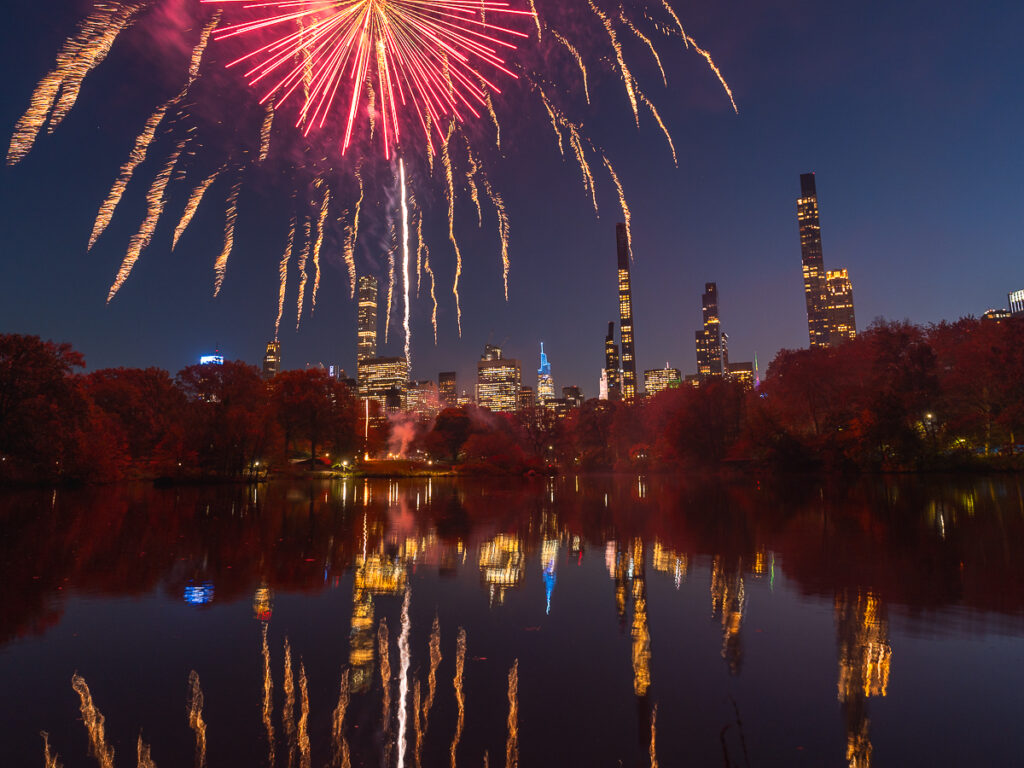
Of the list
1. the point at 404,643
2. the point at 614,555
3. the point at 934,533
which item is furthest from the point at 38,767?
the point at 934,533

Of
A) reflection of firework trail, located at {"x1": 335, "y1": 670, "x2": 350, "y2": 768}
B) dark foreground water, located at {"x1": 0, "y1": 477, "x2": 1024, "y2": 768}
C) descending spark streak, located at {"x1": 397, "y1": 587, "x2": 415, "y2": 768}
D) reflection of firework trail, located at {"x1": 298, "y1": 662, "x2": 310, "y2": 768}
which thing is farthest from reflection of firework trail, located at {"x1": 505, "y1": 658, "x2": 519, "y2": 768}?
reflection of firework trail, located at {"x1": 298, "y1": 662, "x2": 310, "y2": 768}

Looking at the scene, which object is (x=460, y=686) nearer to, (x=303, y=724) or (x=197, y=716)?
(x=303, y=724)

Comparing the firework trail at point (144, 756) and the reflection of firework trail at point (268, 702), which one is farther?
the reflection of firework trail at point (268, 702)

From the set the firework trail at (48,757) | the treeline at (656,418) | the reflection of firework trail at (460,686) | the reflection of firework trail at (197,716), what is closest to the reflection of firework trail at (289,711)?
the reflection of firework trail at (197,716)

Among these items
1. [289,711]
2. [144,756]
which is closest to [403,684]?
[289,711]

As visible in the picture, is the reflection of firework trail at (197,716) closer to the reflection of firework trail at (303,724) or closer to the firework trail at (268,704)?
the firework trail at (268,704)

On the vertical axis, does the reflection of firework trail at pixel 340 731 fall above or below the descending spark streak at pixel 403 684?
above

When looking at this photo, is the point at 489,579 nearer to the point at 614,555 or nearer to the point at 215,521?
the point at 614,555
